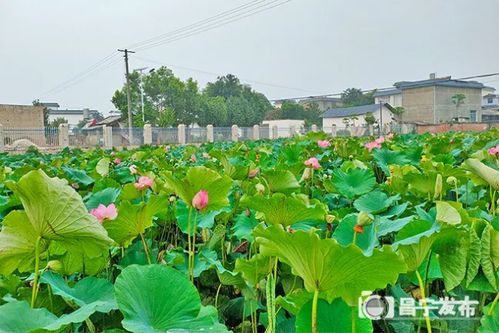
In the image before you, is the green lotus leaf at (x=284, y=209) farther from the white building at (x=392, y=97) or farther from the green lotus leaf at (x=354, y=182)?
the white building at (x=392, y=97)

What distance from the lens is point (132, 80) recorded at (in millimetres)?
31406

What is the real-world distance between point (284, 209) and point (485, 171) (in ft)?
1.31

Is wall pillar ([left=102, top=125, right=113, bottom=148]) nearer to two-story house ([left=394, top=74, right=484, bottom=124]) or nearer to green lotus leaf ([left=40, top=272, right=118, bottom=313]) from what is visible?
green lotus leaf ([left=40, top=272, right=118, bottom=313])

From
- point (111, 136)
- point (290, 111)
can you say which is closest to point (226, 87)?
point (290, 111)

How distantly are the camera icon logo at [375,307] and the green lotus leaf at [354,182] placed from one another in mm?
507

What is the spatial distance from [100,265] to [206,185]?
0.57ft

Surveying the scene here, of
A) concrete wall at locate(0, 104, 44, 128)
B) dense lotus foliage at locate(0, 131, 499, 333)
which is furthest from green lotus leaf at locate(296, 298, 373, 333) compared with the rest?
concrete wall at locate(0, 104, 44, 128)

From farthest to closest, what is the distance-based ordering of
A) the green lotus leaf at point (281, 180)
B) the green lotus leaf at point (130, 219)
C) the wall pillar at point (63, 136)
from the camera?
the wall pillar at point (63, 136) → the green lotus leaf at point (281, 180) → the green lotus leaf at point (130, 219)

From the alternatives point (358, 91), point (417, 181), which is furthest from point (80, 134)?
point (358, 91)

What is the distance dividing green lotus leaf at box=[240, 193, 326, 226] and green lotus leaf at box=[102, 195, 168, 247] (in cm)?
13

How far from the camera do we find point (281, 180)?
3.07 feet

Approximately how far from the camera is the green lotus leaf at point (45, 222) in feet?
1.44

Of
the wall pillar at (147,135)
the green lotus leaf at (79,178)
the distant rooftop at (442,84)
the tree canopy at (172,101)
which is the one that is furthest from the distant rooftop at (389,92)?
the green lotus leaf at (79,178)

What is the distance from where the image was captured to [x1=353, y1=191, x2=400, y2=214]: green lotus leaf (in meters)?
0.87
